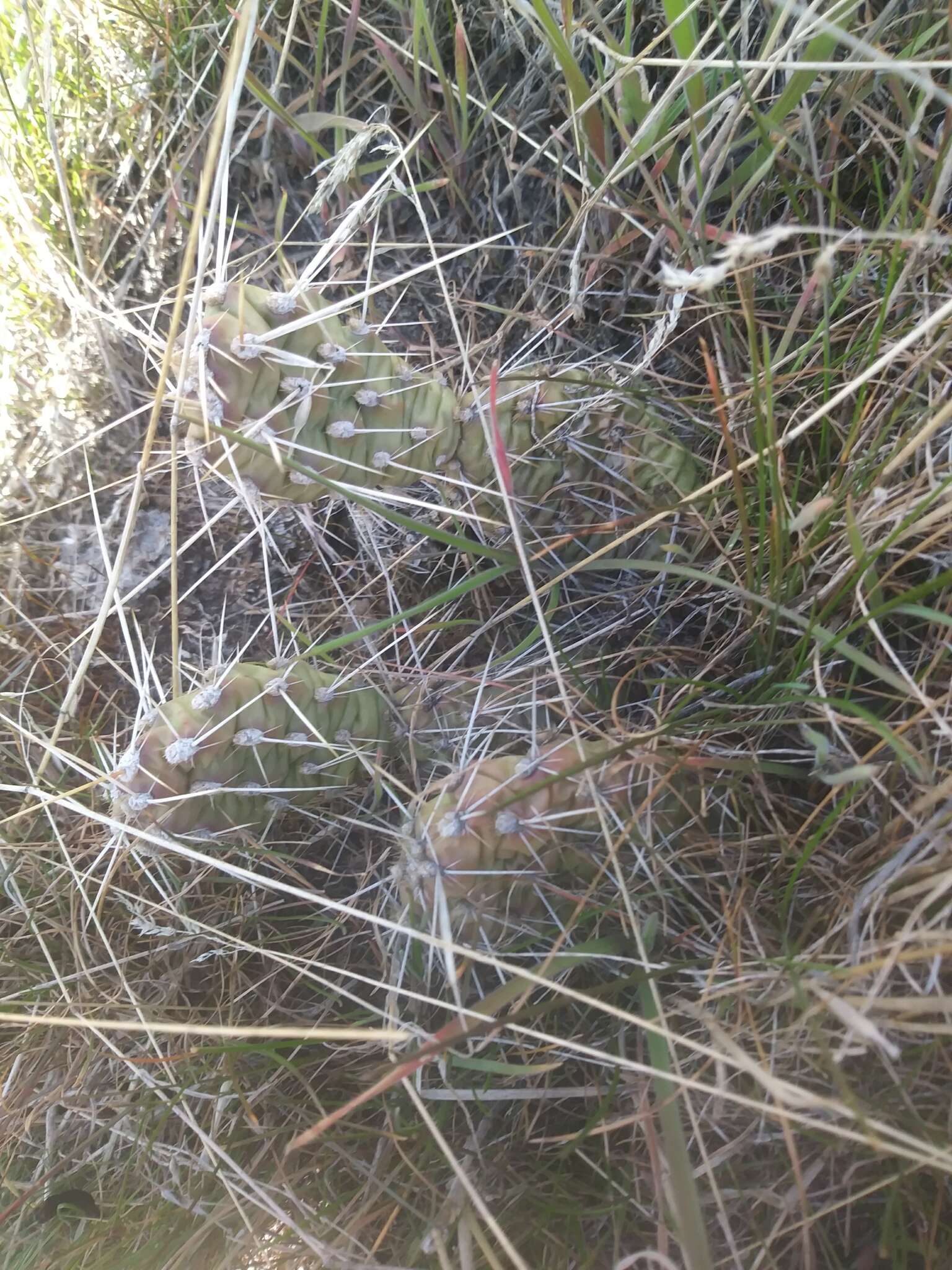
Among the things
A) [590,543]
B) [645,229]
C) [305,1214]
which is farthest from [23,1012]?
[645,229]

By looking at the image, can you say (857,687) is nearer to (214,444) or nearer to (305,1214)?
(214,444)

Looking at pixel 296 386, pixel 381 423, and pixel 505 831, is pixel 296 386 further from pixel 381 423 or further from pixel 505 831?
pixel 505 831

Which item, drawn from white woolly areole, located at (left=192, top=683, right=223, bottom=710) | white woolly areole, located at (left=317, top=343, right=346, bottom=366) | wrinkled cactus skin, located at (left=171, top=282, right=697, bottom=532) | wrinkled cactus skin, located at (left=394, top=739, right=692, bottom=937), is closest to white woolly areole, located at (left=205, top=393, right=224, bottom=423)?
wrinkled cactus skin, located at (left=171, top=282, right=697, bottom=532)

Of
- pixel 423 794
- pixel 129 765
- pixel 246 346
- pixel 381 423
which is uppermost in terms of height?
pixel 246 346

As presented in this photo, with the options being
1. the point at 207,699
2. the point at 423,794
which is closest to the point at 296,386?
the point at 207,699

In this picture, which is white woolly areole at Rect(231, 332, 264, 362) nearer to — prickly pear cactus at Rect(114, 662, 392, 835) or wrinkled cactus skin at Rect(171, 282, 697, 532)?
wrinkled cactus skin at Rect(171, 282, 697, 532)

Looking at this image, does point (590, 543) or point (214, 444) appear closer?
point (214, 444)

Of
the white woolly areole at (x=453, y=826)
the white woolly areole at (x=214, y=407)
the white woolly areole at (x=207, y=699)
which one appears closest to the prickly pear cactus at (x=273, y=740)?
the white woolly areole at (x=207, y=699)
